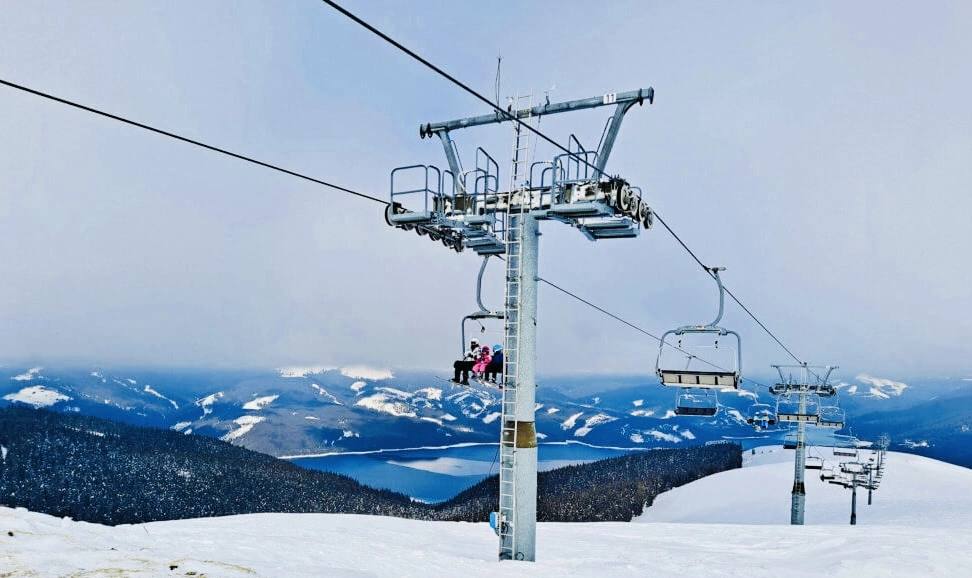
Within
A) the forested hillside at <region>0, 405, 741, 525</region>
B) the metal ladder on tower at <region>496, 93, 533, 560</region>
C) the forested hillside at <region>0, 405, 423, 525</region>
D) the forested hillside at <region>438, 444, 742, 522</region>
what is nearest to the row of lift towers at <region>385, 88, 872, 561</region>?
the metal ladder on tower at <region>496, 93, 533, 560</region>

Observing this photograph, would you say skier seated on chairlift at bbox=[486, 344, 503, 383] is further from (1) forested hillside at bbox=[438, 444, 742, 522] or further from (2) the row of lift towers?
(1) forested hillside at bbox=[438, 444, 742, 522]

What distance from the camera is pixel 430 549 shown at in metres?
15.2

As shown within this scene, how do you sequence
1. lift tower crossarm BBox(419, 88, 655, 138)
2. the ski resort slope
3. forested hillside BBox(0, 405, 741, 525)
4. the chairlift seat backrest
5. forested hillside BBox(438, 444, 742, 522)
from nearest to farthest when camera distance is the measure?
the ski resort slope < lift tower crossarm BBox(419, 88, 655, 138) < the chairlift seat backrest < forested hillside BBox(438, 444, 742, 522) < forested hillside BBox(0, 405, 741, 525)

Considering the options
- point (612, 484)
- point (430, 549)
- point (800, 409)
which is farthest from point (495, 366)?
point (612, 484)

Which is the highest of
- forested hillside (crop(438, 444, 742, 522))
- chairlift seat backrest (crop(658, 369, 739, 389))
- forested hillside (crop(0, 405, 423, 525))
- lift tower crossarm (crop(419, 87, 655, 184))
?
lift tower crossarm (crop(419, 87, 655, 184))

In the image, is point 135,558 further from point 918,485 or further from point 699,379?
point 918,485

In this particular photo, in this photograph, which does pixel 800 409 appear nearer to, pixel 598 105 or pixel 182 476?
pixel 598 105

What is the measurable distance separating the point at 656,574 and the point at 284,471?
527ft

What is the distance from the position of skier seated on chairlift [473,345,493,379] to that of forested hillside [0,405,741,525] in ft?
356

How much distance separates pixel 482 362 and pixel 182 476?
541 ft

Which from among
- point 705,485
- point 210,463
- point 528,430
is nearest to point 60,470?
point 210,463

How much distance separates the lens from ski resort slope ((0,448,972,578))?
8.69 metres

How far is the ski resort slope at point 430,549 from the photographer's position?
28.5 ft

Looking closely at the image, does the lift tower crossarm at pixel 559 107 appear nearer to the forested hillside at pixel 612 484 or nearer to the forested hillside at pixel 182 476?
the forested hillside at pixel 612 484
